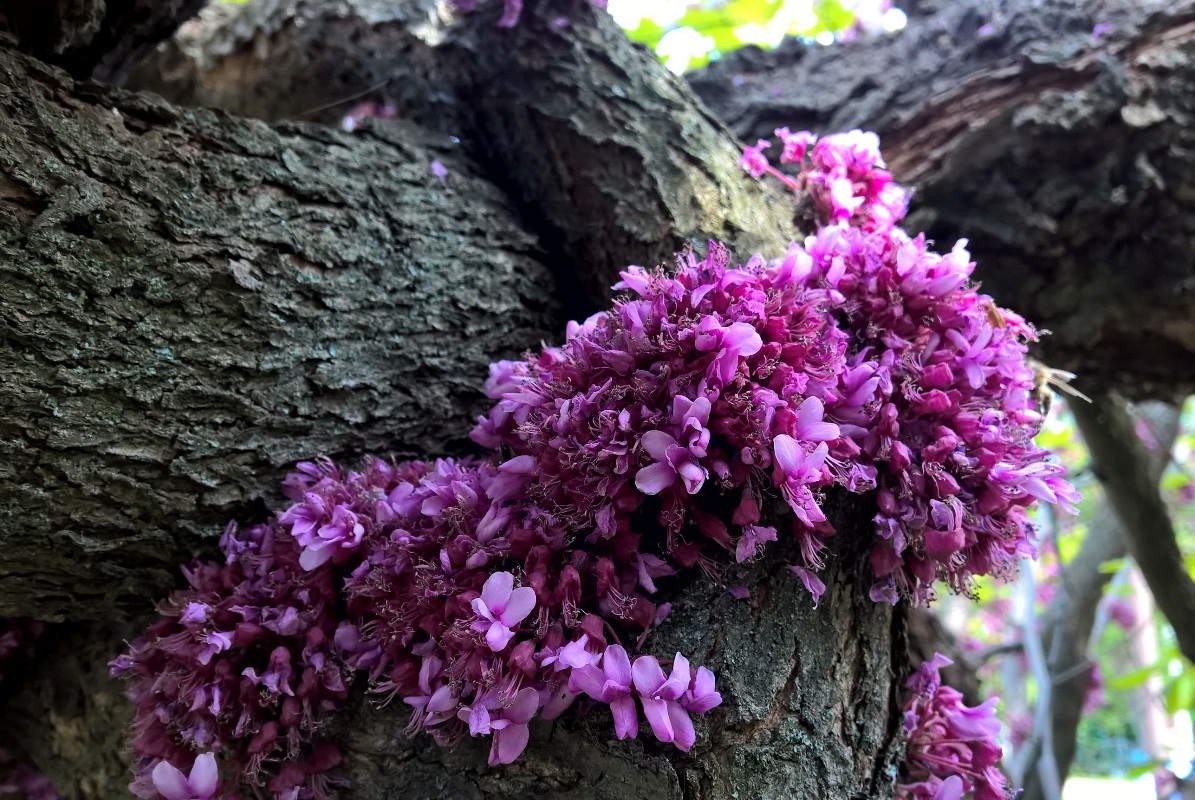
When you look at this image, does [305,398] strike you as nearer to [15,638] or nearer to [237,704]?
[237,704]

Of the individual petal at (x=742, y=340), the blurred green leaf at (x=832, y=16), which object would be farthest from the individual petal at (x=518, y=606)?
the blurred green leaf at (x=832, y=16)

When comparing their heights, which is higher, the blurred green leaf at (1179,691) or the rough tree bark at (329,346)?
the rough tree bark at (329,346)

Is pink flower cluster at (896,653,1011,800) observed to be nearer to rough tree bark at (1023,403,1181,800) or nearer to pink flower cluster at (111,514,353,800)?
pink flower cluster at (111,514,353,800)

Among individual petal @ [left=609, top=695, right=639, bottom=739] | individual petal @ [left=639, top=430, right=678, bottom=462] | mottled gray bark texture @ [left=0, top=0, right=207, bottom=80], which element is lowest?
individual petal @ [left=609, top=695, right=639, bottom=739]

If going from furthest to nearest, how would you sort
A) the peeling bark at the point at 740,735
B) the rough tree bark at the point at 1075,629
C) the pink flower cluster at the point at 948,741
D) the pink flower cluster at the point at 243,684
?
the rough tree bark at the point at 1075,629 < the pink flower cluster at the point at 948,741 < the pink flower cluster at the point at 243,684 < the peeling bark at the point at 740,735

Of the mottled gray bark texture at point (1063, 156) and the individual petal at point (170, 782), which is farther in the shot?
the mottled gray bark texture at point (1063, 156)

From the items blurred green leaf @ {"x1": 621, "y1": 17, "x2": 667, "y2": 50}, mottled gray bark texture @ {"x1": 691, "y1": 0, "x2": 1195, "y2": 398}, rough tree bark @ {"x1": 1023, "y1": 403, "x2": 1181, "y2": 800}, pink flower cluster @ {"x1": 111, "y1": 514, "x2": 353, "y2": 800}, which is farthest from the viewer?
rough tree bark @ {"x1": 1023, "y1": 403, "x2": 1181, "y2": 800}

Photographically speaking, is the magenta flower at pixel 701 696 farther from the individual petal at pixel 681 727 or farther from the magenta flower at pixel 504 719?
the magenta flower at pixel 504 719

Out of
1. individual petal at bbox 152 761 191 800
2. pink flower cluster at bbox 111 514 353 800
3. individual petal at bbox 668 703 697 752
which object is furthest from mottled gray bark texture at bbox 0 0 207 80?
individual petal at bbox 668 703 697 752

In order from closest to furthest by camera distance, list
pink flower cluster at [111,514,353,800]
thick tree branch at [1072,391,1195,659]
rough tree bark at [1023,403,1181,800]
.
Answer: pink flower cluster at [111,514,353,800], thick tree branch at [1072,391,1195,659], rough tree bark at [1023,403,1181,800]

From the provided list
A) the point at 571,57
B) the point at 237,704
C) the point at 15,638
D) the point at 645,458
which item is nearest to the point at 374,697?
the point at 237,704
